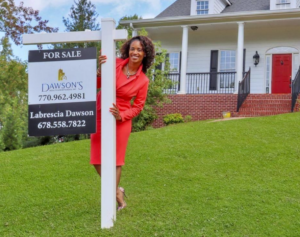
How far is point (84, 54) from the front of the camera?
3.50 metres

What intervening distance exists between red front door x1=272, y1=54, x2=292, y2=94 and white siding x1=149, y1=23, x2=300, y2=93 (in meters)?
0.35

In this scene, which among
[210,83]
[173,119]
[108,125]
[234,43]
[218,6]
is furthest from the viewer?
[218,6]

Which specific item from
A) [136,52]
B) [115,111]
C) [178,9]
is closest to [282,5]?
[178,9]

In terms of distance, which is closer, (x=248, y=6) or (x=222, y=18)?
(x=222, y=18)

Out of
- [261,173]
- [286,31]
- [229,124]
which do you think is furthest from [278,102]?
[261,173]

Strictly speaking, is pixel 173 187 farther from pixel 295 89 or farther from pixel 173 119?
pixel 295 89

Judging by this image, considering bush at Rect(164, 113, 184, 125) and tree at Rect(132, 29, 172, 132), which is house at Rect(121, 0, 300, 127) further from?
tree at Rect(132, 29, 172, 132)

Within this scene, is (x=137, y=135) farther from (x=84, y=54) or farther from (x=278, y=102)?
(x=278, y=102)

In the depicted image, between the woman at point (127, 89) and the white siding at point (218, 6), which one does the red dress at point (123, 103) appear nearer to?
the woman at point (127, 89)

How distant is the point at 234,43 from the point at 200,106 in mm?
3742

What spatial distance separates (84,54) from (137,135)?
4.73 m

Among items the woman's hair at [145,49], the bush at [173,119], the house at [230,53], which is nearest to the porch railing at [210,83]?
the house at [230,53]

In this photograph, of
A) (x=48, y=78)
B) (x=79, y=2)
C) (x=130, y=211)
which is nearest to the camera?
(x=48, y=78)

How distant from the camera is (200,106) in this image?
547 inches
